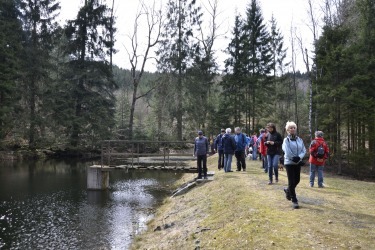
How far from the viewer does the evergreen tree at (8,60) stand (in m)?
30.5

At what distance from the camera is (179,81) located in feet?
138

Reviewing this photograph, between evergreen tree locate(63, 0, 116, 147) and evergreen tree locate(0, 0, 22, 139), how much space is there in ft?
17.2

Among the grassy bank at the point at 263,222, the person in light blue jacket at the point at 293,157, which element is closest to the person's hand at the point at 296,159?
the person in light blue jacket at the point at 293,157

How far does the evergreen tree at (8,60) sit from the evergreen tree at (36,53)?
1191mm

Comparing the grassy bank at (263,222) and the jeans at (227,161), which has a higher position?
the jeans at (227,161)

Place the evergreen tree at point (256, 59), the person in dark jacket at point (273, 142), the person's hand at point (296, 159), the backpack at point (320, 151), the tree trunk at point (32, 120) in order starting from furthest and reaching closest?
the evergreen tree at point (256, 59) → the tree trunk at point (32, 120) → the backpack at point (320, 151) → the person in dark jacket at point (273, 142) → the person's hand at point (296, 159)

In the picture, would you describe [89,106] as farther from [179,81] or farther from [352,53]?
[352,53]

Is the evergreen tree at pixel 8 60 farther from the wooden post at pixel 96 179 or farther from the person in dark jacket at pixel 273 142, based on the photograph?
the person in dark jacket at pixel 273 142

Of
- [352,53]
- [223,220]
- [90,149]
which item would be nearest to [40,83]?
[90,149]

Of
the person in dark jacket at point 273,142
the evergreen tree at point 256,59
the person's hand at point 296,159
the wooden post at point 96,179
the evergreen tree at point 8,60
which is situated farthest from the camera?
the evergreen tree at point 256,59

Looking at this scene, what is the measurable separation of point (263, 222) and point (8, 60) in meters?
32.6

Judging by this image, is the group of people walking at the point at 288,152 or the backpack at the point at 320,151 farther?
the backpack at the point at 320,151

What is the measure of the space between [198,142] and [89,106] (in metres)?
28.6

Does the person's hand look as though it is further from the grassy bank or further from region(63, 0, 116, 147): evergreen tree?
region(63, 0, 116, 147): evergreen tree
